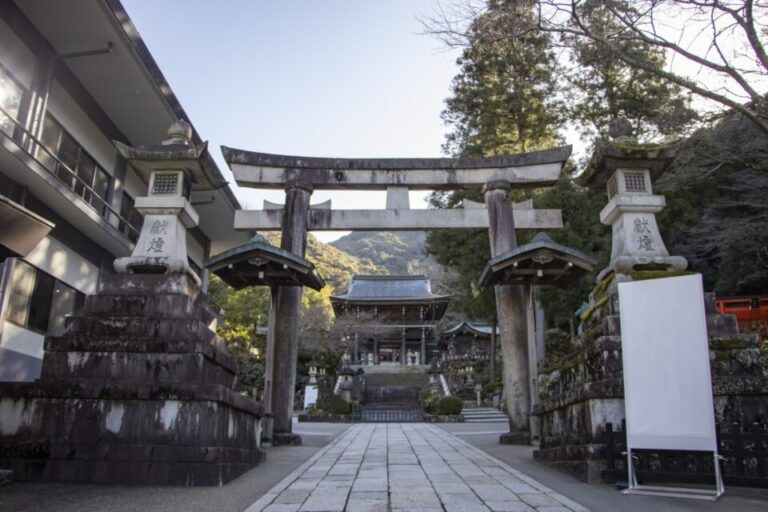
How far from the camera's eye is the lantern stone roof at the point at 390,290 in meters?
37.2

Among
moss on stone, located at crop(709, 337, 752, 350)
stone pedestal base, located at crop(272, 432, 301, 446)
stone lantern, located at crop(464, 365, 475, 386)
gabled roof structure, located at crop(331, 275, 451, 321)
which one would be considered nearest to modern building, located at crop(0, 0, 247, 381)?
stone pedestal base, located at crop(272, 432, 301, 446)

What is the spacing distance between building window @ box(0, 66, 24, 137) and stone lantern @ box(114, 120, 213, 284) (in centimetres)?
451

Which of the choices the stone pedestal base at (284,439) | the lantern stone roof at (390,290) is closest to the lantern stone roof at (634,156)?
the stone pedestal base at (284,439)

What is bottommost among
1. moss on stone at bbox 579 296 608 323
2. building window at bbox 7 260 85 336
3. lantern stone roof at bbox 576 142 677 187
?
moss on stone at bbox 579 296 608 323

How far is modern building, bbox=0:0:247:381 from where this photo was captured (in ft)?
32.8

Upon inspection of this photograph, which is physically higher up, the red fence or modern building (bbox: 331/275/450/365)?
modern building (bbox: 331/275/450/365)

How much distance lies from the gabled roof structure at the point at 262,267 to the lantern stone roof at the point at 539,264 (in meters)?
3.39

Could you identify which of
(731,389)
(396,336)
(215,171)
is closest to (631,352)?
(731,389)

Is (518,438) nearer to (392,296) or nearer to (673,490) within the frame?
(673,490)

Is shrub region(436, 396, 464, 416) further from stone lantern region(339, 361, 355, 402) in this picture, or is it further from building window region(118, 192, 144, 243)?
building window region(118, 192, 144, 243)

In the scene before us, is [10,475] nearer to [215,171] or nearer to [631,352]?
[215,171]

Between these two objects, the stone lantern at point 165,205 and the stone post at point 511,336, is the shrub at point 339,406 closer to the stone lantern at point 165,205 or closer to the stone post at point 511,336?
the stone post at point 511,336

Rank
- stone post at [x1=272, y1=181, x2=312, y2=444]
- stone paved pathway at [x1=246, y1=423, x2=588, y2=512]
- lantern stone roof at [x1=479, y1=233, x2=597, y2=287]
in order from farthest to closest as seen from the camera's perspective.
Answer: stone post at [x1=272, y1=181, x2=312, y2=444], lantern stone roof at [x1=479, y1=233, x2=597, y2=287], stone paved pathway at [x1=246, y1=423, x2=588, y2=512]

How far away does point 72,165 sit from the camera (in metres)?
12.4
